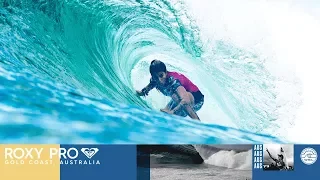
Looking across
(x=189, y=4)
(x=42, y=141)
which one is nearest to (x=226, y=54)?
(x=189, y=4)

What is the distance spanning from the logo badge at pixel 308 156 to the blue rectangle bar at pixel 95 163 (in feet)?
5.25

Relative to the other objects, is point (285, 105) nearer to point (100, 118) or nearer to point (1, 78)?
point (100, 118)

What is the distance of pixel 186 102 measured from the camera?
199 inches

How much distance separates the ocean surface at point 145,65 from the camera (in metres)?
4.88

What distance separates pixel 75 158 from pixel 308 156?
7.16 feet

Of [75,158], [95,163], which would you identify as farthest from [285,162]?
[75,158]

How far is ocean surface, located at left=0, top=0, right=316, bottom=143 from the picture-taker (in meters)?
4.88

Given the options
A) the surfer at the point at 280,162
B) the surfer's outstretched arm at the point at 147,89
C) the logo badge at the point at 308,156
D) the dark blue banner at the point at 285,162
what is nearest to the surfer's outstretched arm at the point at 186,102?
the surfer's outstretched arm at the point at 147,89

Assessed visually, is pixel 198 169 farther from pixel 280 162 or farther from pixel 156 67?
pixel 156 67

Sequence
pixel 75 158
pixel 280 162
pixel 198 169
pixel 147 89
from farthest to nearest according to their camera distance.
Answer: pixel 147 89
pixel 280 162
pixel 198 169
pixel 75 158

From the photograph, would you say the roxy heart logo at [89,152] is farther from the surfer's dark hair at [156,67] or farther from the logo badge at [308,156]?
the logo badge at [308,156]

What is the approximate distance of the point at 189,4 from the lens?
4988 millimetres

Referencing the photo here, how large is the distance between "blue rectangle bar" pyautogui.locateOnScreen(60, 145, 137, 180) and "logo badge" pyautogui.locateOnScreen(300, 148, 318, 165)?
1.60 m

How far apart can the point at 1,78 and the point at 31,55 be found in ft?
1.27
